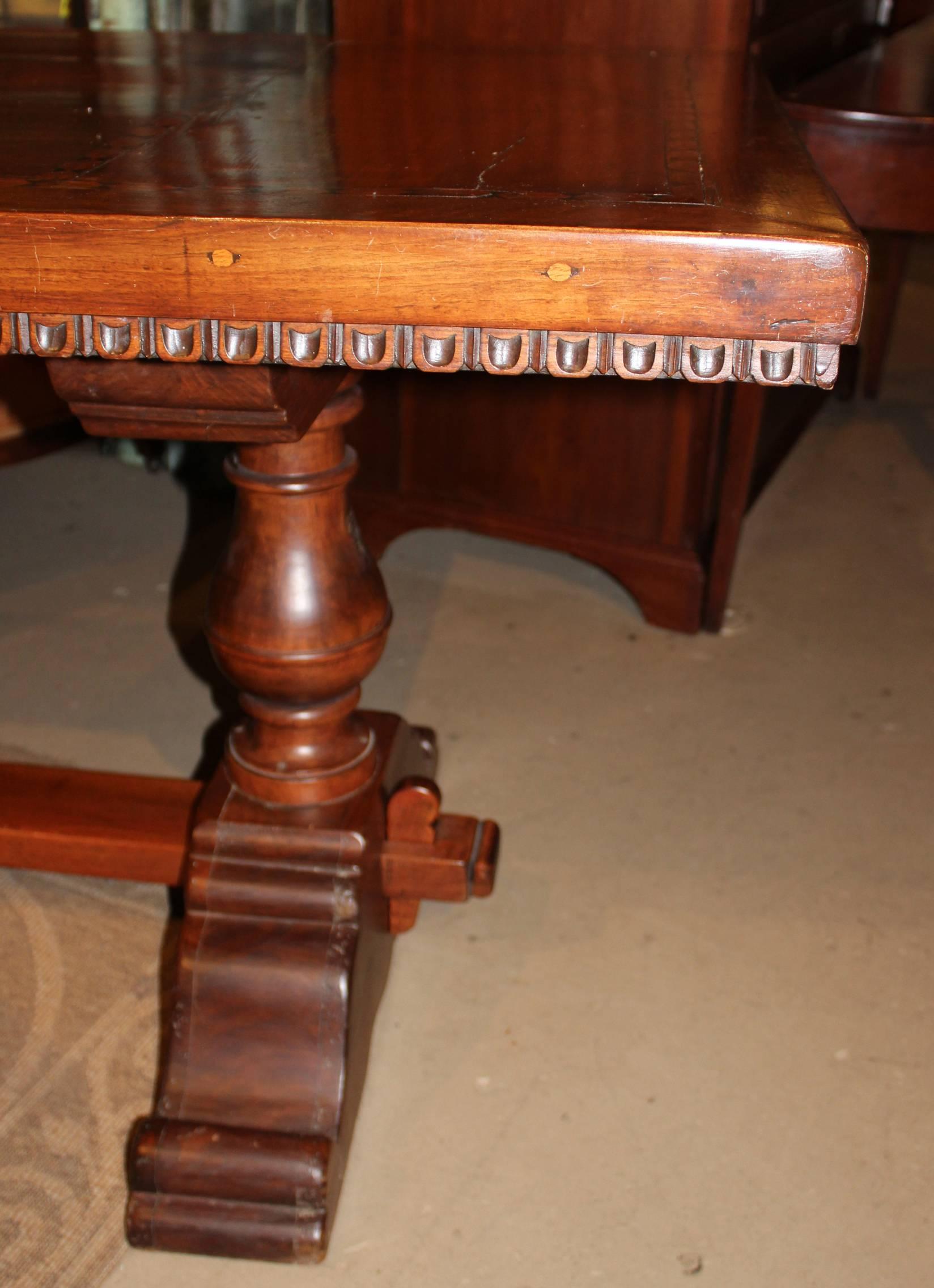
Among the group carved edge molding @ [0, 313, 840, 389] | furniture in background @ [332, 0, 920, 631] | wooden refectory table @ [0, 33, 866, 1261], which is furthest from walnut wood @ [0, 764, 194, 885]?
furniture in background @ [332, 0, 920, 631]

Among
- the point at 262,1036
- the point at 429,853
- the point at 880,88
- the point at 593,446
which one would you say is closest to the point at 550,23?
the point at 880,88

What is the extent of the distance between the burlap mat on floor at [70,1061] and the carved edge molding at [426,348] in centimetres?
72

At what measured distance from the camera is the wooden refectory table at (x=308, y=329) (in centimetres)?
67

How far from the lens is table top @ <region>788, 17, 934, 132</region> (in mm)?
1426

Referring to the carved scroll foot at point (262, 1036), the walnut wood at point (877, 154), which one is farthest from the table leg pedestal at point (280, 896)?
the walnut wood at point (877, 154)

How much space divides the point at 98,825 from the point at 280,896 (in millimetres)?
279

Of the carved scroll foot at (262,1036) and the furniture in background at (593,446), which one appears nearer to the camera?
the carved scroll foot at (262,1036)

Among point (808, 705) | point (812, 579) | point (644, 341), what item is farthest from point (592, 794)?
point (644, 341)

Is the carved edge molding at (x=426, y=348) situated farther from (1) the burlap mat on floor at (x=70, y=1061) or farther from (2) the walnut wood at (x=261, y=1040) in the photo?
(1) the burlap mat on floor at (x=70, y=1061)

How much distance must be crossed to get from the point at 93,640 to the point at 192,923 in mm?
Result: 912

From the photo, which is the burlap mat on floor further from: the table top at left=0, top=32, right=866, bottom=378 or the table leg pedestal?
the table top at left=0, top=32, right=866, bottom=378

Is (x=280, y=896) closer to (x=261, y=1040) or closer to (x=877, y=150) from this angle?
(x=261, y=1040)

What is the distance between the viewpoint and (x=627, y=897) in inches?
55.4

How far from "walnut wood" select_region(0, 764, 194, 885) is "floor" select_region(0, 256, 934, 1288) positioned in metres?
0.13
